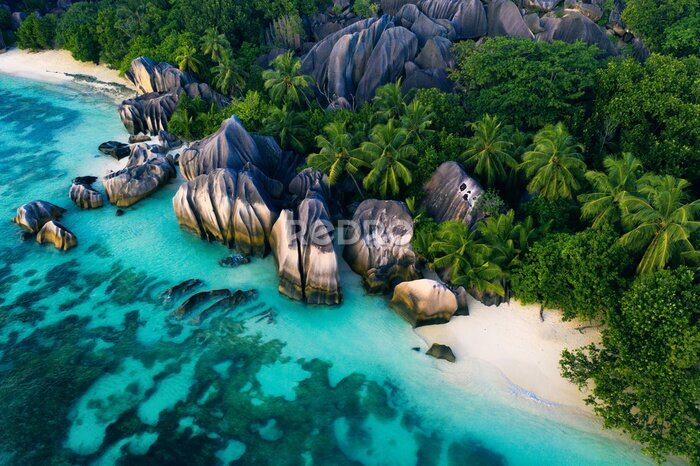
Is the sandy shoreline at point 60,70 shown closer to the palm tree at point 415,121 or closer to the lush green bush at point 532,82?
the palm tree at point 415,121

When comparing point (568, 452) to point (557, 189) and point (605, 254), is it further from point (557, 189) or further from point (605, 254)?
point (557, 189)

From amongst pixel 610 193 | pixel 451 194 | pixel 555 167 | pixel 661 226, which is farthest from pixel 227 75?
pixel 661 226

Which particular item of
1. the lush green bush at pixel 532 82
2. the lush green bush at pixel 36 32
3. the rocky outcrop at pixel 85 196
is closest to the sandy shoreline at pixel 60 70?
the lush green bush at pixel 36 32

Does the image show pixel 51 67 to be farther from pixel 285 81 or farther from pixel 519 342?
pixel 519 342

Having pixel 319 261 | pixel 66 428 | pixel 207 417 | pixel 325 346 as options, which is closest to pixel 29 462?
pixel 66 428

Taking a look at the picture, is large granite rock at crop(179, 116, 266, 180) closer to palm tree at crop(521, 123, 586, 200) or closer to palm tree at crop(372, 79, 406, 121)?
palm tree at crop(372, 79, 406, 121)

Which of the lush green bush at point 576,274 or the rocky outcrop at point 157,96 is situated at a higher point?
the rocky outcrop at point 157,96

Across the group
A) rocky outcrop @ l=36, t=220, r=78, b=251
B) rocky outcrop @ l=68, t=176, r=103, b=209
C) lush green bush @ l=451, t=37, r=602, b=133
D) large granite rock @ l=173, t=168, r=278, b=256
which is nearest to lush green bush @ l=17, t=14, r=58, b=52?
rocky outcrop @ l=68, t=176, r=103, b=209
